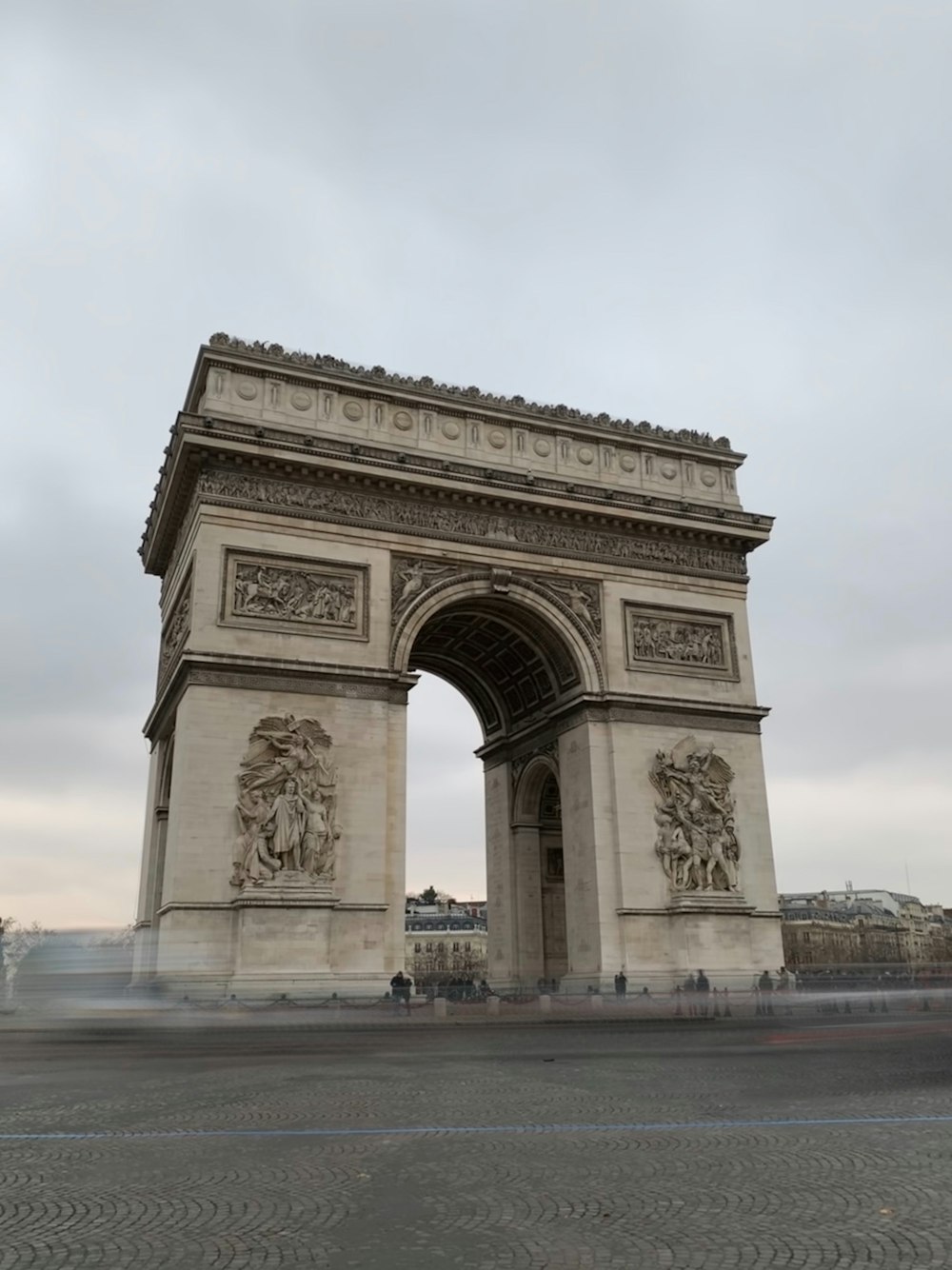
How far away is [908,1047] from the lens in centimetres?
1458

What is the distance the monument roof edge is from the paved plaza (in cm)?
1926

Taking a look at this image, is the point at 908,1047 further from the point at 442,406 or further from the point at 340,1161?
the point at 442,406

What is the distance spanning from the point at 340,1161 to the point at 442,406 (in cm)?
2474

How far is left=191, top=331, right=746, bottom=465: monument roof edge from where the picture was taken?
90.2 ft

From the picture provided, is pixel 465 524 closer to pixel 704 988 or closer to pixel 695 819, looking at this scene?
pixel 695 819

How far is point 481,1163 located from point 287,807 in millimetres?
17945

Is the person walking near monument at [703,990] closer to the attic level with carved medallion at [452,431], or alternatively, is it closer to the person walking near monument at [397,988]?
the person walking near monument at [397,988]

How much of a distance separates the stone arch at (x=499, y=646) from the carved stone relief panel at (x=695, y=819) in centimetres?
311

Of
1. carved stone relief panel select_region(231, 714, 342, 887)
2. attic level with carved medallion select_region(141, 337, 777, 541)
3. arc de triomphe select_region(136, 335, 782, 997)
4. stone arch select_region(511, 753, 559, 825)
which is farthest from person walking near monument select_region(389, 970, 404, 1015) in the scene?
attic level with carved medallion select_region(141, 337, 777, 541)

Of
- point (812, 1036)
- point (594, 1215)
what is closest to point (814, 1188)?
point (594, 1215)

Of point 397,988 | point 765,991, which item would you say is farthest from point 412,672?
point 765,991

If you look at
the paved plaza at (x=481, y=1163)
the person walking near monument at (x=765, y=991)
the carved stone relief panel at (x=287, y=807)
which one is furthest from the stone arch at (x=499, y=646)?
the paved plaza at (x=481, y=1163)

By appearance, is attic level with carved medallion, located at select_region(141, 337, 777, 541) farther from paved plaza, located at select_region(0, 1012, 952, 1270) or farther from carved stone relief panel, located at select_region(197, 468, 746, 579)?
paved plaza, located at select_region(0, 1012, 952, 1270)

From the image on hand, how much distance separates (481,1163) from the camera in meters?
6.54
